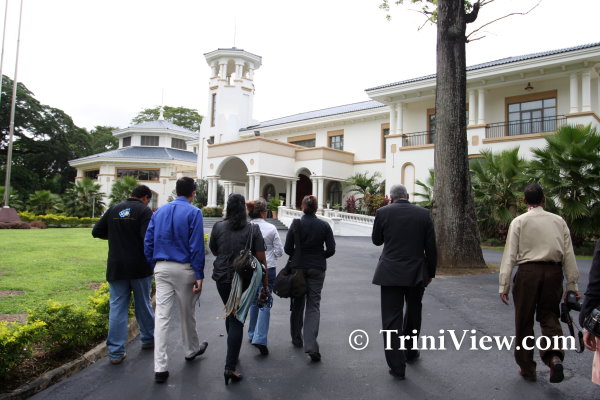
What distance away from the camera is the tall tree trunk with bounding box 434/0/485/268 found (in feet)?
35.3

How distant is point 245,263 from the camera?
418 centimetres

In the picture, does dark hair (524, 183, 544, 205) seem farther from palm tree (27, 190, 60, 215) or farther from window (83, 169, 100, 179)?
window (83, 169, 100, 179)

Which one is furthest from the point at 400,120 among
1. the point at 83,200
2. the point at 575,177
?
the point at 83,200

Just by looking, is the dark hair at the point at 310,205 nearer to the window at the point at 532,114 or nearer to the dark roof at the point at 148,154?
the window at the point at 532,114

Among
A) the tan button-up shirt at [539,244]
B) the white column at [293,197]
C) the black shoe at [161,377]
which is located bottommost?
the black shoe at [161,377]

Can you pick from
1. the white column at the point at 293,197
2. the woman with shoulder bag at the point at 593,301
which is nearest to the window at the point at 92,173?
the white column at the point at 293,197

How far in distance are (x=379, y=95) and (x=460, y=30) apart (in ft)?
46.2

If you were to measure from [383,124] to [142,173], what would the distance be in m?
23.6

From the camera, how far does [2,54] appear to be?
2181 centimetres

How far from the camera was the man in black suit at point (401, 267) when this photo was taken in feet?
13.9

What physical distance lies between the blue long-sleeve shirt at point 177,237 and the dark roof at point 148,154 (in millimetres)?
37647

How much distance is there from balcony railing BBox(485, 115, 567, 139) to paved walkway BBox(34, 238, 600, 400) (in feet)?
56.6

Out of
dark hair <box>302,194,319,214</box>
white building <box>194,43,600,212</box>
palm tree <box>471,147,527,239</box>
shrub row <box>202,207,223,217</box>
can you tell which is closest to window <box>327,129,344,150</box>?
white building <box>194,43,600,212</box>

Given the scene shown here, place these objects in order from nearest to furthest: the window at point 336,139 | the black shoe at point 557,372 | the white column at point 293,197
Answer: the black shoe at point 557,372 → the white column at point 293,197 → the window at point 336,139
